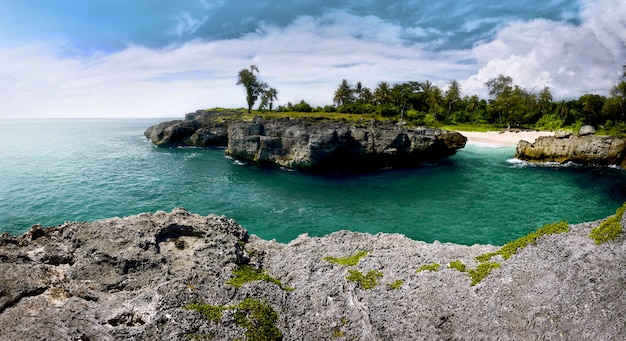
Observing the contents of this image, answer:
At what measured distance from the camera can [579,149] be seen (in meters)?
61.5

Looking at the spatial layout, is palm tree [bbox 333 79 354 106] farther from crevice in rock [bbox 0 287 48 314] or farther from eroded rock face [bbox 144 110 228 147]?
crevice in rock [bbox 0 287 48 314]

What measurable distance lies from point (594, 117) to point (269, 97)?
100398 mm

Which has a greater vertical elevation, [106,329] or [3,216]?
[106,329]

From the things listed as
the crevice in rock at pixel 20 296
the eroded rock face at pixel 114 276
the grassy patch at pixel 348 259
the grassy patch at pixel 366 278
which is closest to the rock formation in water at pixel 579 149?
the grassy patch at pixel 348 259

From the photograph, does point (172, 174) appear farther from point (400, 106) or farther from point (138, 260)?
point (400, 106)

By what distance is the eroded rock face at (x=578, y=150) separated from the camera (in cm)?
5888

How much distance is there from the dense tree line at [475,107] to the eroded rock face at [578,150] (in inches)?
1648

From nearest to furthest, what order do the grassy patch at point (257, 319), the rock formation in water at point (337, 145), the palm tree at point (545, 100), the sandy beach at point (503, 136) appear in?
the grassy patch at point (257, 319) < the rock formation in water at point (337, 145) < the sandy beach at point (503, 136) < the palm tree at point (545, 100)

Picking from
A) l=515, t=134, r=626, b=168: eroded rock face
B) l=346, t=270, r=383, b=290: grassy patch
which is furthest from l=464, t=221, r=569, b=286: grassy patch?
l=515, t=134, r=626, b=168: eroded rock face

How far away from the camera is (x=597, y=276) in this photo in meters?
12.5

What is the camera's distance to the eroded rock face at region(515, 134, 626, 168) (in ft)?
193

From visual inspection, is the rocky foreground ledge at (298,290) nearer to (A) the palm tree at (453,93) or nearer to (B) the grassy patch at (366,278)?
(B) the grassy patch at (366,278)

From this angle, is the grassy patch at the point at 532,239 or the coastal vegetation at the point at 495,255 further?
the grassy patch at the point at 532,239

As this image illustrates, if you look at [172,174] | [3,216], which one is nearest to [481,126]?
[172,174]
